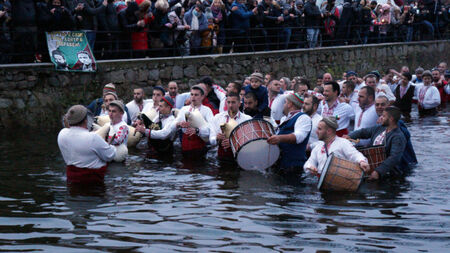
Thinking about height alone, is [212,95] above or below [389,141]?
above

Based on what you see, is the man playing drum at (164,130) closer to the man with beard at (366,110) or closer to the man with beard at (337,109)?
the man with beard at (337,109)

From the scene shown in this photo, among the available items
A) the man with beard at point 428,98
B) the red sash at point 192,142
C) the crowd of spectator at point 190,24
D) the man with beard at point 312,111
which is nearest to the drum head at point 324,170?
the man with beard at point 312,111

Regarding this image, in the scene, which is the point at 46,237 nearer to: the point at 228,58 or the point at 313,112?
the point at 313,112

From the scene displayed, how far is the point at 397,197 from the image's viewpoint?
9445 millimetres

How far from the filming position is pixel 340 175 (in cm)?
923

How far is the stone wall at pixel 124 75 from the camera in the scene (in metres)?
15.7

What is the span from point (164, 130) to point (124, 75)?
18.0 ft

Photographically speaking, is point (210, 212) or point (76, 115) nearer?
point (210, 212)

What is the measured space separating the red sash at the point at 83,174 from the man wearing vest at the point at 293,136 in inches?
102

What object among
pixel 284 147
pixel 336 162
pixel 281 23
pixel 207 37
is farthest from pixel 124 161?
pixel 281 23

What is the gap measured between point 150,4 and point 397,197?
9.64m

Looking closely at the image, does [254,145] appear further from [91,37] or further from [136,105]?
[91,37]

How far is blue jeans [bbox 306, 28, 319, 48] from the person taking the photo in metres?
23.7

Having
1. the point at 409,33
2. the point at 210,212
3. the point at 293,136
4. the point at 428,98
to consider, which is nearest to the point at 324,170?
the point at 293,136
